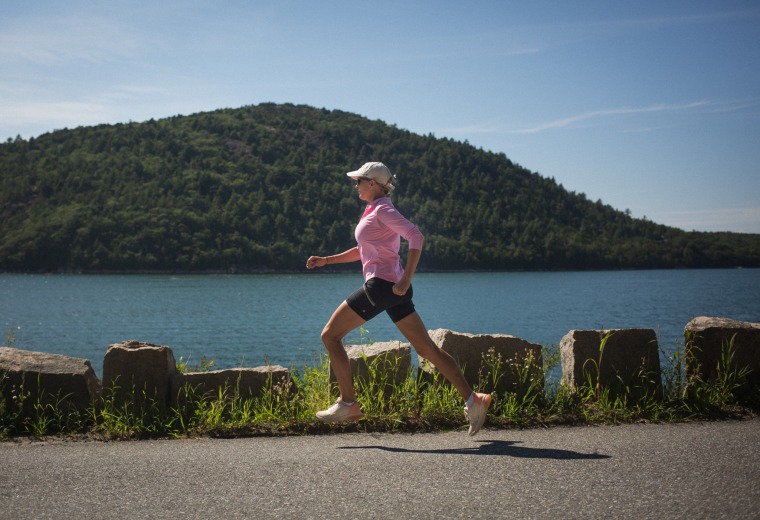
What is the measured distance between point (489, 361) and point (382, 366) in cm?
96

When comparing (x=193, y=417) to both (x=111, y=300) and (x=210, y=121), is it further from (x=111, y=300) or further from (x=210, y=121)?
(x=210, y=121)

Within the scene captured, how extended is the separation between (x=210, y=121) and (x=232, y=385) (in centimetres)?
19507

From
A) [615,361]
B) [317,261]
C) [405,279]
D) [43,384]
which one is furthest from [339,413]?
[615,361]

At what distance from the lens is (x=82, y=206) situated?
5827 inches

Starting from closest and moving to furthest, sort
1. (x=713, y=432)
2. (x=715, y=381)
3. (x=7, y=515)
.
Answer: (x=7, y=515)
(x=713, y=432)
(x=715, y=381)

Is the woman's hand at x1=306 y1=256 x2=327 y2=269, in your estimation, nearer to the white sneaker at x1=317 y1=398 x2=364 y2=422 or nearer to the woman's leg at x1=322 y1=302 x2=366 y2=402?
the woman's leg at x1=322 y1=302 x2=366 y2=402

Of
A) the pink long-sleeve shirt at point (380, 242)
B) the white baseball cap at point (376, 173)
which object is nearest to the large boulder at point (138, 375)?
the pink long-sleeve shirt at point (380, 242)

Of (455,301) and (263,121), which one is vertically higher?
(263,121)

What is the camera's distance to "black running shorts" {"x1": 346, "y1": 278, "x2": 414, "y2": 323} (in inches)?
211

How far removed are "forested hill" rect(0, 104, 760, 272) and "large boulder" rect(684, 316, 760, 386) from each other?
138194mm

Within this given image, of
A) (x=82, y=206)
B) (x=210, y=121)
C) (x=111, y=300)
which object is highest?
(x=210, y=121)

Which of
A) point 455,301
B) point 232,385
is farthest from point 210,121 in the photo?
point 232,385

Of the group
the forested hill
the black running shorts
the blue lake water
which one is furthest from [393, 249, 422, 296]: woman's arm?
the forested hill

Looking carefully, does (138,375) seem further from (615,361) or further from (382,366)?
(615,361)
